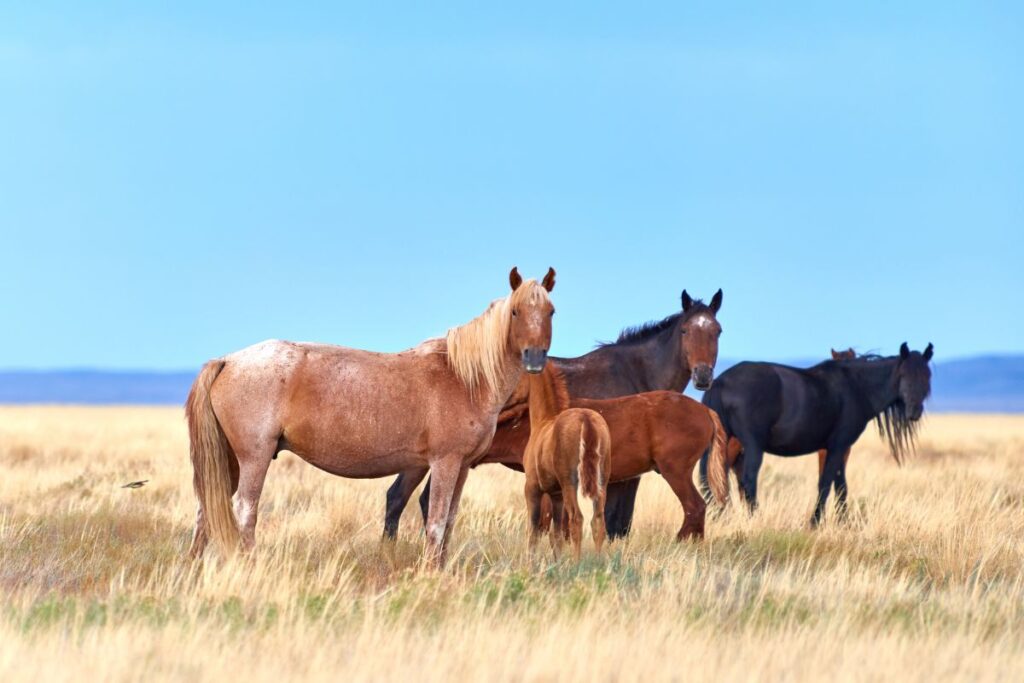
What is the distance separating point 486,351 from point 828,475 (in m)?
6.16

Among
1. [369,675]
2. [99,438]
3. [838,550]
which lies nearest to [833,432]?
[838,550]

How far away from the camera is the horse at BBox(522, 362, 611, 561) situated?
28.0 feet

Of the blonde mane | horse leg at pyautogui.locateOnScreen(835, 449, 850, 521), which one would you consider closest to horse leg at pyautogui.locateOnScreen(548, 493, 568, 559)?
the blonde mane

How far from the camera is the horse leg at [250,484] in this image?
812cm

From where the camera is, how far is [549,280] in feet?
27.3

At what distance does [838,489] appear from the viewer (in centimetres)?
1334

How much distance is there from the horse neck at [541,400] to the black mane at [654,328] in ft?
6.66

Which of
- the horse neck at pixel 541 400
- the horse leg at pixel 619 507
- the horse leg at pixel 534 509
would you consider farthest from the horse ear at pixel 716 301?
the horse leg at pixel 534 509

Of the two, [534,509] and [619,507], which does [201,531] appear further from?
[619,507]

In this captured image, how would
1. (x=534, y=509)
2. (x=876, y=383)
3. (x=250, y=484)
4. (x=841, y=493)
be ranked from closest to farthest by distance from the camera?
(x=250, y=484) → (x=534, y=509) → (x=841, y=493) → (x=876, y=383)

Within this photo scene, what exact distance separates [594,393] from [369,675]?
5.67 meters

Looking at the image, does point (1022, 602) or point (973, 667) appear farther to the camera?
point (1022, 602)

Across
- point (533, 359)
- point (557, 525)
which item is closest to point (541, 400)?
point (557, 525)

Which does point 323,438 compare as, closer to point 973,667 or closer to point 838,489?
point 973,667
